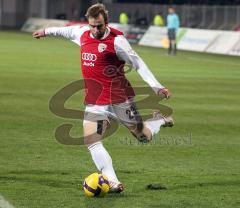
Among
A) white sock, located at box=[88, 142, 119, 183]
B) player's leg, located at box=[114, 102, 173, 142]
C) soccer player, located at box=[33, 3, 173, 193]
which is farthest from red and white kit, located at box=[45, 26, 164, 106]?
white sock, located at box=[88, 142, 119, 183]

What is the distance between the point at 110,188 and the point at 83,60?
155 centimetres

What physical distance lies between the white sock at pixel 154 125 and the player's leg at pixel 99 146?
0.74 meters

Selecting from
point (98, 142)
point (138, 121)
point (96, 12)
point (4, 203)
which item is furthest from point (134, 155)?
point (4, 203)

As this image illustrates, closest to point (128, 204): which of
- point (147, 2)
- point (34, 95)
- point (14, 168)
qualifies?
point (14, 168)

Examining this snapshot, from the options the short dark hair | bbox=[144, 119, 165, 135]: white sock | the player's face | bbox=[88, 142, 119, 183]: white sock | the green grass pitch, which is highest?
the short dark hair

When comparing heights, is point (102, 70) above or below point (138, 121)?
above

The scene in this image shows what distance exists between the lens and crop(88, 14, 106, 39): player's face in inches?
391

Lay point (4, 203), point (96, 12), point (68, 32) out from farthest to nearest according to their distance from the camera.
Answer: point (68, 32), point (96, 12), point (4, 203)

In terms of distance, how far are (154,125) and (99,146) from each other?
1053 millimetres

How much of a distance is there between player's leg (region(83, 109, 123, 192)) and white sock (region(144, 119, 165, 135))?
74cm

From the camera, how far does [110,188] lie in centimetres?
1011

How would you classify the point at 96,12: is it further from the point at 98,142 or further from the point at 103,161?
the point at 103,161

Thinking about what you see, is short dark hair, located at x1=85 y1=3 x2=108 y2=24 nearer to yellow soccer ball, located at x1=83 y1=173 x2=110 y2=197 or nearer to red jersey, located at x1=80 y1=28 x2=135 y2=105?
red jersey, located at x1=80 y1=28 x2=135 y2=105

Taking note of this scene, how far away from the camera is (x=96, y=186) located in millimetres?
9938
